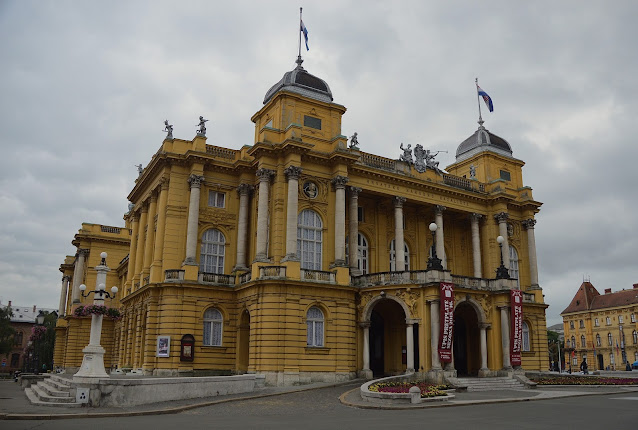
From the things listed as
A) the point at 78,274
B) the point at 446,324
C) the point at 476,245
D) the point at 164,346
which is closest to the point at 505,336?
the point at 446,324

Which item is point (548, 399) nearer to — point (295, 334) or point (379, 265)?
point (295, 334)

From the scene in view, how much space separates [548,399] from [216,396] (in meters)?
15.1

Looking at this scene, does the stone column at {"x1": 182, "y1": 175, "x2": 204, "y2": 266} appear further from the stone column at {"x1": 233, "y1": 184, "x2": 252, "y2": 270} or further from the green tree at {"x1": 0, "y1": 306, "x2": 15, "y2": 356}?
the green tree at {"x1": 0, "y1": 306, "x2": 15, "y2": 356}

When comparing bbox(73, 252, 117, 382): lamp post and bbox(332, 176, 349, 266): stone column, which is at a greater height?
bbox(332, 176, 349, 266): stone column

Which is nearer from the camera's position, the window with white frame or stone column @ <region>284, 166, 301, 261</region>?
stone column @ <region>284, 166, 301, 261</region>

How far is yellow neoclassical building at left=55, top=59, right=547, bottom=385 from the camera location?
112 feet

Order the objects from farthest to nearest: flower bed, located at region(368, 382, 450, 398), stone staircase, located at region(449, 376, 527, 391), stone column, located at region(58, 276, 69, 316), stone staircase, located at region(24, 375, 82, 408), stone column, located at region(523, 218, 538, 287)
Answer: stone column, located at region(58, 276, 69, 316), stone column, located at region(523, 218, 538, 287), stone staircase, located at region(449, 376, 527, 391), flower bed, located at region(368, 382, 450, 398), stone staircase, located at region(24, 375, 82, 408)

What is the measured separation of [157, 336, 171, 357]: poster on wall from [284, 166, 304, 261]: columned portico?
8.78 meters

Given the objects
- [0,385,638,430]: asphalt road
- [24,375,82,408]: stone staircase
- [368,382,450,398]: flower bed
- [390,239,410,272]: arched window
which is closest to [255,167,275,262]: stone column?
[368,382,450,398]: flower bed

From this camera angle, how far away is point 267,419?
1847cm

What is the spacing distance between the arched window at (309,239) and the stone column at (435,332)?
8.27 meters

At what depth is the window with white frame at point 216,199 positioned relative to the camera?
3947 centimetres

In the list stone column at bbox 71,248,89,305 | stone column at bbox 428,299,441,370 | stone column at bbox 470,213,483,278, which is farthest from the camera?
stone column at bbox 71,248,89,305

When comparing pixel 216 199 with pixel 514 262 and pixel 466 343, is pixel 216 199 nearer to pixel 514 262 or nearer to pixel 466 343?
pixel 466 343
